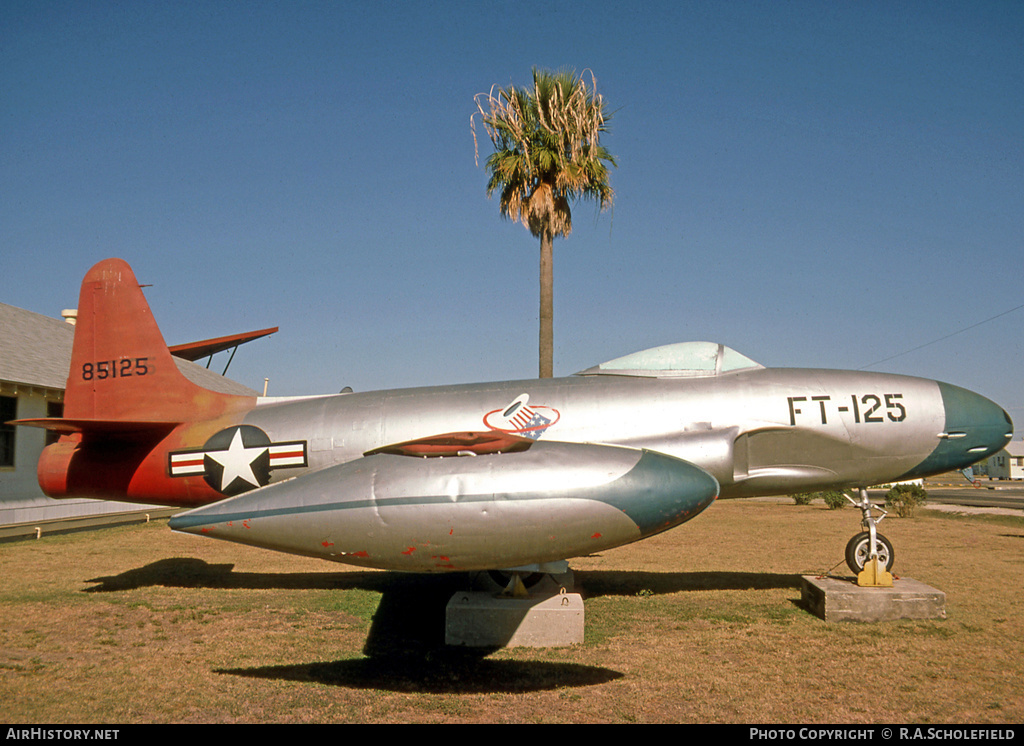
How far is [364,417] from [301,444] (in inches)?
33.7

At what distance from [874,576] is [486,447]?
232 inches

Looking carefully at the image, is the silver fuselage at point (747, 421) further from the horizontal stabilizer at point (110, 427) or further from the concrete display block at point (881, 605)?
the horizontal stabilizer at point (110, 427)

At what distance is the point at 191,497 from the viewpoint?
29.1 ft

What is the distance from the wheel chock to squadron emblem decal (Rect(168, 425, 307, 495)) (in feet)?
23.4

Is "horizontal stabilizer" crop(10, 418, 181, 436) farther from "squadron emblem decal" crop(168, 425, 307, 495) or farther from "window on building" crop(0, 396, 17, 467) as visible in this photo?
"window on building" crop(0, 396, 17, 467)

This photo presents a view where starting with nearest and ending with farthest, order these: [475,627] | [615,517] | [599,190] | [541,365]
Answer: [615,517]
[475,627]
[541,365]
[599,190]

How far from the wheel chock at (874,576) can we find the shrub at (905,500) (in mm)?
14345

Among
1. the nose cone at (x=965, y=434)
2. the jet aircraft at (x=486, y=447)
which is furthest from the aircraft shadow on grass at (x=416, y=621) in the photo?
the nose cone at (x=965, y=434)

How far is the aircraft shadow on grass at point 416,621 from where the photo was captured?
239 inches

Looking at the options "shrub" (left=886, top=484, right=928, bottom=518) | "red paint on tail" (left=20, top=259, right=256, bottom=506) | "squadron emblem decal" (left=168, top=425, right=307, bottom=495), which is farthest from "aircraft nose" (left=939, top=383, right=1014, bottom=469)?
"shrub" (left=886, top=484, right=928, bottom=518)

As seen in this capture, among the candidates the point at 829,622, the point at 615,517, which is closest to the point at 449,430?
the point at 615,517

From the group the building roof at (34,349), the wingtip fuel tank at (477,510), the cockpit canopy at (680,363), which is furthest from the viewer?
the building roof at (34,349)

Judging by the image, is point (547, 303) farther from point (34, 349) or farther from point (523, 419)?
point (34, 349)
